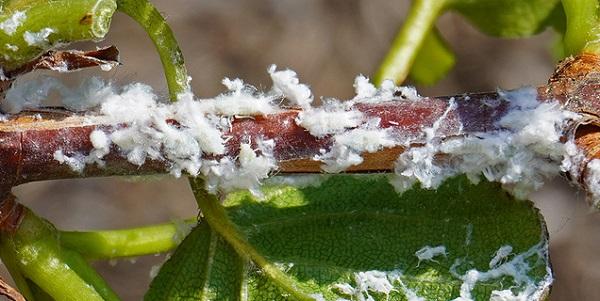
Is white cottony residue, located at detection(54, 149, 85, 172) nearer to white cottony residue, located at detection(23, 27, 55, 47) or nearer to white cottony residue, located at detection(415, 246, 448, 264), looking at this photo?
white cottony residue, located at detection(23, 27, 55, 47)

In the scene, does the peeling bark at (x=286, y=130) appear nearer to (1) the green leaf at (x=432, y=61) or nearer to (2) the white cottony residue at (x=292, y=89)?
(2) the white cottony residue at (x=292, y=89)

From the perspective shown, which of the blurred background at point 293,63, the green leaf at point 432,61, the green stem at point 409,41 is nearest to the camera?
the green stem at point 409,41

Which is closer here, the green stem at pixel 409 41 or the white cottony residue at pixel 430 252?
the white cottony residue at pixel 430 252

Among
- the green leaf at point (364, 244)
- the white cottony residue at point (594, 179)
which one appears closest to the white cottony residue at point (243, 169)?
the green leaf at point (364, 244)

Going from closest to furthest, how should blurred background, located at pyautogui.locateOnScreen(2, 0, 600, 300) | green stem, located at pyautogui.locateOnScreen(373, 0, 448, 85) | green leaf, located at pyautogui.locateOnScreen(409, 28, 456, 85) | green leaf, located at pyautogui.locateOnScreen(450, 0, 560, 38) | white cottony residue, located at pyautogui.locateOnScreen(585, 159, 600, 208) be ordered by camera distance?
white cottony residue, located at pyautogui.locateOnScreen(585, 159, 600, 208) → green stem, located at pyautogui.locateOnScreen(373, 0, 448, 85) → green leaf, located at pyautogui.locateOnScreen(450, 0, 560, 38) → green leaf, located at pyautogui.locateOnScreen(409, 28, 456, 85) → blurred background, located at pyautogui.locateOnScreen(2, 0, 600, 300)

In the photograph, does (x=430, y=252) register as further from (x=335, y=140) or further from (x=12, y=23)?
(x=12, y=23)

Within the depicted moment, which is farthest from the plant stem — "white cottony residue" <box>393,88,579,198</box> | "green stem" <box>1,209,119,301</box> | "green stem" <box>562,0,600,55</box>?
"green stem" <box>562,0,600,55</box>
